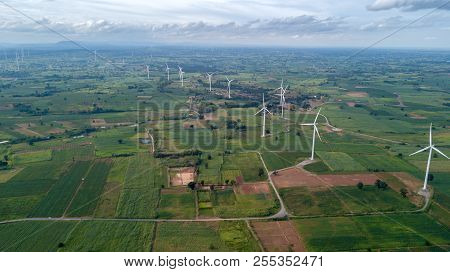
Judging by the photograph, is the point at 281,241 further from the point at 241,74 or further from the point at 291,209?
the point at 241,74

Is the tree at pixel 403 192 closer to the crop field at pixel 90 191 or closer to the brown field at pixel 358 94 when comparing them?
the crop field at pixel 90 191

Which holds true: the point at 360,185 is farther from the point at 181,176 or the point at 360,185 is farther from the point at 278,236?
the point at 181,176

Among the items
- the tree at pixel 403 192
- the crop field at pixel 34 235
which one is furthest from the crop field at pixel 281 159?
the crop field at pixel 34 235

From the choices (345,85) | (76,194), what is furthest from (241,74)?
(76,194)

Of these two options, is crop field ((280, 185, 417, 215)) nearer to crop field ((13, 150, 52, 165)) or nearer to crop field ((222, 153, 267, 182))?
crop field ((222, 153, 267, 182))

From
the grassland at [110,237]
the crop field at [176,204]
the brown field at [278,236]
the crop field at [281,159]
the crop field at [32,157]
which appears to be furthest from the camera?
the crop field at [32,157]
